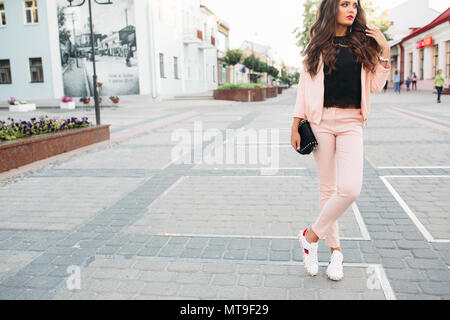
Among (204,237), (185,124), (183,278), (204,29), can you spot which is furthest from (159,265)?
(204,29)

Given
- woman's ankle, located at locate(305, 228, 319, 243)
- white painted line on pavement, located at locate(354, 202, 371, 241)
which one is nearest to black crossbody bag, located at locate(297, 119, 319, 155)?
woman's ankle, located at locate(305, 228, 319, 243)

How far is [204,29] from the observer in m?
43.4

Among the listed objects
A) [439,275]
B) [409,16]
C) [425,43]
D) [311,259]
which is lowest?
[439,275]

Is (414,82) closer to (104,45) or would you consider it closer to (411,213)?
(104,45)

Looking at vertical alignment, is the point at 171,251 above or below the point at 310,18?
below

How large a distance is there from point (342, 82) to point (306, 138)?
423mm

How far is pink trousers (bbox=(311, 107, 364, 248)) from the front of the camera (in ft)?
9.21

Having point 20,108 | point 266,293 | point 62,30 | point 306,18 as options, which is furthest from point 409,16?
point 266,293

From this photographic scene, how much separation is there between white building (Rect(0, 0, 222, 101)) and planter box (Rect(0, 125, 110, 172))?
1893 centimetres

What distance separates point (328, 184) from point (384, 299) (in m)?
0.81

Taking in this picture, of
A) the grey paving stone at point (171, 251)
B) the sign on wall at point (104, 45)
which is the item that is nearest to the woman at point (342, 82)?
the grey paving stone at point (171, 251)

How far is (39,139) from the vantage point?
7.88m

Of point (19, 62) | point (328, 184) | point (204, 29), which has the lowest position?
point (328, 184)

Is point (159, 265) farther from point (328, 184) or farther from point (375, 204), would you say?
point (375, 204)
